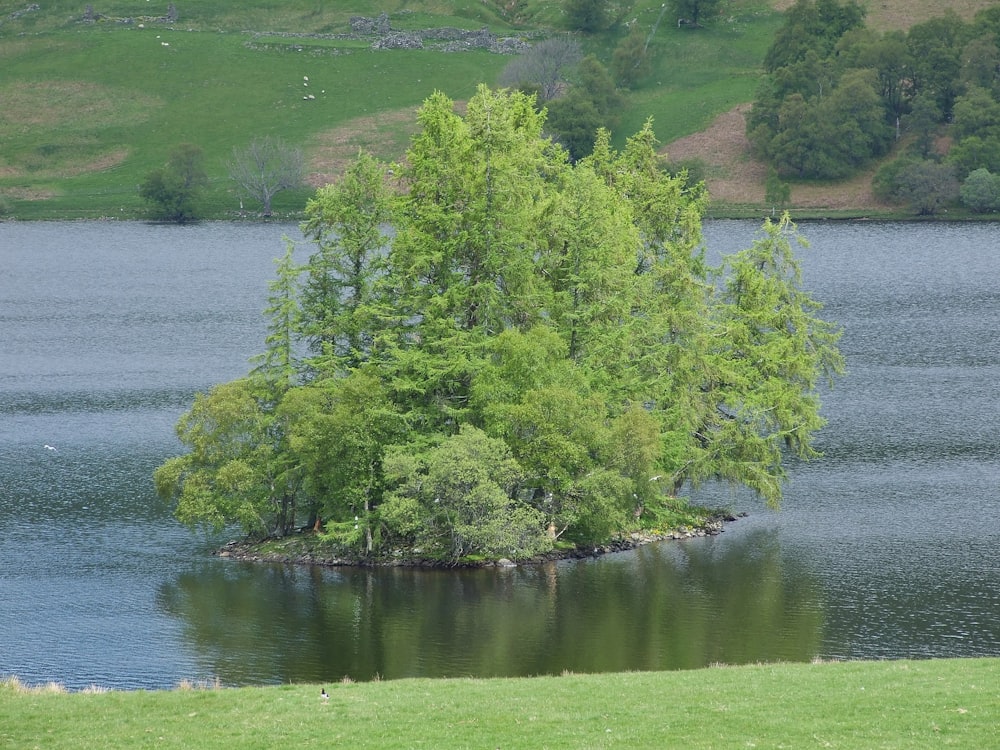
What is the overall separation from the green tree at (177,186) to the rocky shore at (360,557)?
126333mm

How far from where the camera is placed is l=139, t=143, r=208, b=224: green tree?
19025 cm

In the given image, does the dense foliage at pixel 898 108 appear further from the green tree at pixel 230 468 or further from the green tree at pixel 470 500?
the green tree at pixel 230 468

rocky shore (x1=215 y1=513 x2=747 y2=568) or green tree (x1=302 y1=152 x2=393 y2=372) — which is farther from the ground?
green tree (x1=302 y1=152 x2=393 y2=372)

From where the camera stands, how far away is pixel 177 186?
626ft

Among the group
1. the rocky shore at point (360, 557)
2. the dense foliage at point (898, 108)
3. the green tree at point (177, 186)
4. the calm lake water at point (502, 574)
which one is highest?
the dense foliage at point (898, 108)

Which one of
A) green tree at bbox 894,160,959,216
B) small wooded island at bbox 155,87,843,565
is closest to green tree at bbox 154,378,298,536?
small wooded island at bbox 155,87,843,565

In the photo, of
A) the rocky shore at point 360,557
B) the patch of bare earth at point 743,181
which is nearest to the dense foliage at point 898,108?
the patch of bare earth at point 743,181

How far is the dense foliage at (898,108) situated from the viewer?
180 m

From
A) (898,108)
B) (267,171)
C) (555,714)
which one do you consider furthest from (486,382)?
(898,108)

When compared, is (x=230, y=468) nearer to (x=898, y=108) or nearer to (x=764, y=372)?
(x=764, y=372)

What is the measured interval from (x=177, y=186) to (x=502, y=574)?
13573 centimetres

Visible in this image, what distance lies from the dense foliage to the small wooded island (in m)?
111

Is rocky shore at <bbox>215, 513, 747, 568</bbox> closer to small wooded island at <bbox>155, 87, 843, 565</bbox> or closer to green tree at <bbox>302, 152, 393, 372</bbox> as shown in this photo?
small wooded island at <bbox>155, 87, 843, 565</bbox>

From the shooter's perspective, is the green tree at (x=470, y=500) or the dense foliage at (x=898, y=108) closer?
the green tree at (x=470, y=500)
